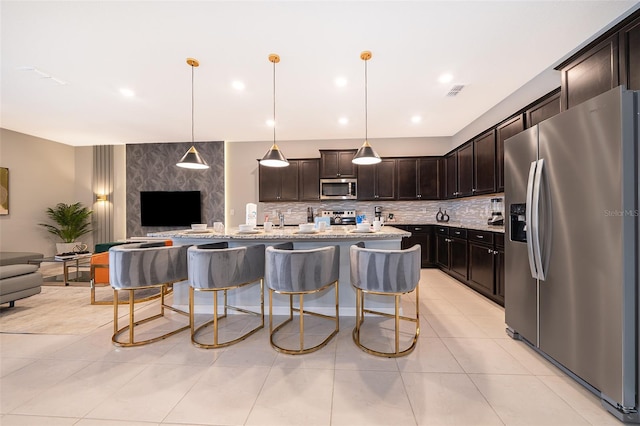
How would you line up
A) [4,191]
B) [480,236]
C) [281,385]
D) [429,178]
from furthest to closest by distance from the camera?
1. [429,178]
2. [4,191]
3. [480,236]
4. [281,385]

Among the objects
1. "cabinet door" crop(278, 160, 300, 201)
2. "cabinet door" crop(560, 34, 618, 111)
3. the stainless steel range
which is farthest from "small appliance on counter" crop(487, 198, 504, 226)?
"cabinet door" crop(278, 160, 300, 201)

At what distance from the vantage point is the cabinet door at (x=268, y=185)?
5.61 meters

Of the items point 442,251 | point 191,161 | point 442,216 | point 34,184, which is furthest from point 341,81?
point 34,184

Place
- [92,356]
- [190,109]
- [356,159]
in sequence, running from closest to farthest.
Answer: [92,356] < [356,159] < [190,109]

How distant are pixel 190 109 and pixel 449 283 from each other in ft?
16.6

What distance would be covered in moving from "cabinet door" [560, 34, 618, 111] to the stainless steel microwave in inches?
134

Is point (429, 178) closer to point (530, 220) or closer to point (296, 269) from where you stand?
point (530, 220)

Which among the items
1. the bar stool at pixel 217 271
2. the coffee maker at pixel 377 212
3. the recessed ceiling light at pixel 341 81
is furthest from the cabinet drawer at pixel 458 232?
the bar stool at pixel 217 271

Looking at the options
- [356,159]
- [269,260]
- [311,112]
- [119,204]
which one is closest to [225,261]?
[269,260]

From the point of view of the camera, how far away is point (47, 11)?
2174 mm

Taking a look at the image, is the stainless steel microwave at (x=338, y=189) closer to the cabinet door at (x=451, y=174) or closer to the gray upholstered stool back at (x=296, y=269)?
the cabinet door at (x=451, y=174)

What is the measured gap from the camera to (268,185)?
18.5 ft

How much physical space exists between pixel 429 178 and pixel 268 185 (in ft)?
11.2

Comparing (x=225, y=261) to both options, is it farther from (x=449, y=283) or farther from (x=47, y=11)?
(x=449, y=283)
